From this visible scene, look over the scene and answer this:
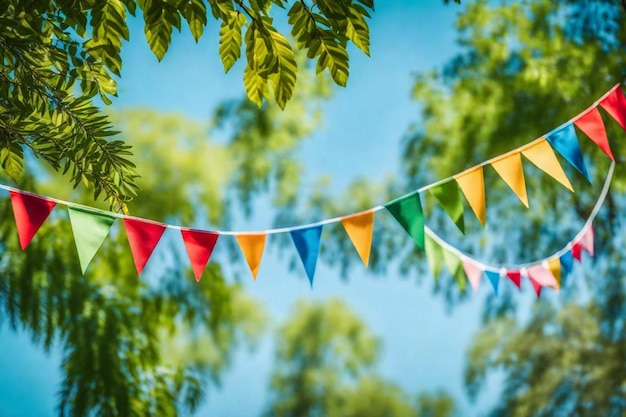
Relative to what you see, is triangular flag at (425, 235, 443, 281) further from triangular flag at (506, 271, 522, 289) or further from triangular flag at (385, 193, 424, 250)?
triangular flag at (385, 193, 424, 250)

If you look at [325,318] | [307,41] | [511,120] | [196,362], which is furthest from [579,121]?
[325,318]

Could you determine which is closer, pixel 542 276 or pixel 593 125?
pixel 593 125

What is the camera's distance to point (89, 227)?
150 centimetres

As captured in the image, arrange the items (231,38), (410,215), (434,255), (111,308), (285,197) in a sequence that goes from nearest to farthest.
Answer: (231,38)
(410,215)
(434,255)
(111,308)
(285,197)

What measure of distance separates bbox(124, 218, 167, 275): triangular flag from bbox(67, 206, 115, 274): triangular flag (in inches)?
4.8

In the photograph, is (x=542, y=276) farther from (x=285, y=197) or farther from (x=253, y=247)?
(x=285, y=197)

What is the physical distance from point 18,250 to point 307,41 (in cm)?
327

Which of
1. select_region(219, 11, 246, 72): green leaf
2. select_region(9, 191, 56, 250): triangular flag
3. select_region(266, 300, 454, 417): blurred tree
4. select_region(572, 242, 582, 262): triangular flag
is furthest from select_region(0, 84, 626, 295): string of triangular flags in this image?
select_region(266, 300, 454, 417): blurred tree

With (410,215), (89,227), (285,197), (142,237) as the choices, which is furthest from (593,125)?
(285,197)

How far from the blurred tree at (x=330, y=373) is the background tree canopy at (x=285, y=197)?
0.09 ft

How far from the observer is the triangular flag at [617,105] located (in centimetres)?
202

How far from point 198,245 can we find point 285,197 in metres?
5.89

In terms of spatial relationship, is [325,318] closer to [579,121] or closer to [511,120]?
[511,120]

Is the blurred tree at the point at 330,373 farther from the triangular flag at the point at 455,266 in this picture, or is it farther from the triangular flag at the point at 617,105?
the triangular flag at the point at 617,105
